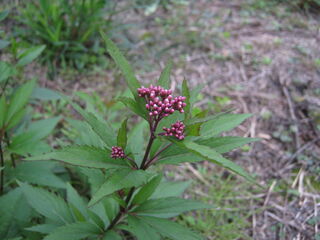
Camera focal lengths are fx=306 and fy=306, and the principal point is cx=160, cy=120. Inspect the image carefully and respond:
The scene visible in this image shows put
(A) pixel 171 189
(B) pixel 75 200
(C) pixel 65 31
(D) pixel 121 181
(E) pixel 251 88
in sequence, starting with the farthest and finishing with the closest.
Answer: (C) pixel 65 31
(E) pixel 251 88
(A) pixel 171 189
(B) pixel 75 200
(D) pixel 121 181

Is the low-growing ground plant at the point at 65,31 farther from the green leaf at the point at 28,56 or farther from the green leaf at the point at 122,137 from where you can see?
the green leaf at the point at 122,137

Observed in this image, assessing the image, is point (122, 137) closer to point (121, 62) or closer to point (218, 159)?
point (121, 62)

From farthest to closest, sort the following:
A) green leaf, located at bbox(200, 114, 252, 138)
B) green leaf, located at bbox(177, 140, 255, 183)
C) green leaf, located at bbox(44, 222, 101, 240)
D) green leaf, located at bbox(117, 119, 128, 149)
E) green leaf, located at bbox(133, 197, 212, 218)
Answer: green leaf, located at bbox(133, 197, 212, 218) < green leaf, located at bbox(44, 222, 101, 240) < green leaf, located at bbox(200, 114, 252, 138) < green leaf, located at bbox(117, 119, 128, 149) < green leaf, located at bbox(177, 140, 255, 183)

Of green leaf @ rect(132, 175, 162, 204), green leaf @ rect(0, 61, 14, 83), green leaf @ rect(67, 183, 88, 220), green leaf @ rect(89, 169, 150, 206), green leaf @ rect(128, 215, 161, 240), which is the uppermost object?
green leaf @ rect(0, 61, 14, 83)

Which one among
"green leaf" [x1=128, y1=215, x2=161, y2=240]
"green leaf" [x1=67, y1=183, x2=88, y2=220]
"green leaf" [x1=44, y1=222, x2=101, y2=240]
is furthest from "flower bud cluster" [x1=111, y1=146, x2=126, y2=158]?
"green leaf" [x1=67, y1=183, x2=88, y2=220]

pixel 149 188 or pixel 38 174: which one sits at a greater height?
pixel 149 188

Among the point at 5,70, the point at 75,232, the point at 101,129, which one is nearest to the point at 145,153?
the point at 101,129

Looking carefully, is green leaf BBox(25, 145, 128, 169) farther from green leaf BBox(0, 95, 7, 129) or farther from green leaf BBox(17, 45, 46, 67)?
green leaf BBox(17, 45, 46, 67)
